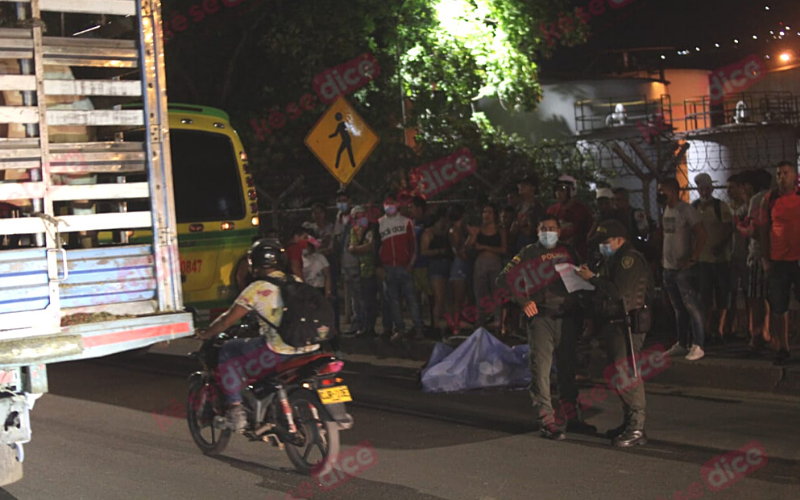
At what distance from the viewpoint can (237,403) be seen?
7727 millimetres

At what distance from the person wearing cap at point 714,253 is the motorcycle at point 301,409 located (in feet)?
17.7

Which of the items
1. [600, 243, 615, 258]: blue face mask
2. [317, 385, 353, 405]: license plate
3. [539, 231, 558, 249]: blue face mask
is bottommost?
[317, 385, 353, 405]: license plate

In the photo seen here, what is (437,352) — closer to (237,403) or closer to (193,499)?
→ (237,403)

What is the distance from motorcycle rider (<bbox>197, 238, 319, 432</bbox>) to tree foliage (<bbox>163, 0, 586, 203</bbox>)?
37.8 feet

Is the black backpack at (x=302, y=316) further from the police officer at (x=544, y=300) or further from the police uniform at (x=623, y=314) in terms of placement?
the police uniform at (x=623, y=314)

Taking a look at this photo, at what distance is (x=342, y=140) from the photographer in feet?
48.0

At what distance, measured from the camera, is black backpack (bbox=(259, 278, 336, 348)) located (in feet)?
24.1

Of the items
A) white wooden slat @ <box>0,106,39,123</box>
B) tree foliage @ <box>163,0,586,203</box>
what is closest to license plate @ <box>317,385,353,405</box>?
white wooden slat @ <box>0,106,39,123</box>

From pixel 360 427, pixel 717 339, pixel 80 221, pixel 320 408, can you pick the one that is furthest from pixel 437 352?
pixel 80 221

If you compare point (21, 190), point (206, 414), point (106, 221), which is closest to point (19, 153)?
point (21, 190)

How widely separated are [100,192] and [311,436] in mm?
2386

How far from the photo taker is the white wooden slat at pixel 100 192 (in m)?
5.76

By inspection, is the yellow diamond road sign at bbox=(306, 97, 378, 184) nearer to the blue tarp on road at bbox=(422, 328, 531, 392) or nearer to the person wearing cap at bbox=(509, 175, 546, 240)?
the person wearing cap at bbox=(509, 175, 546, 240)

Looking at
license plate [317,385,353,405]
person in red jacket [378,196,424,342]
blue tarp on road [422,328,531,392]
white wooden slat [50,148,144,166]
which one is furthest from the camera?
person in red jacket [378,196,424,342]
